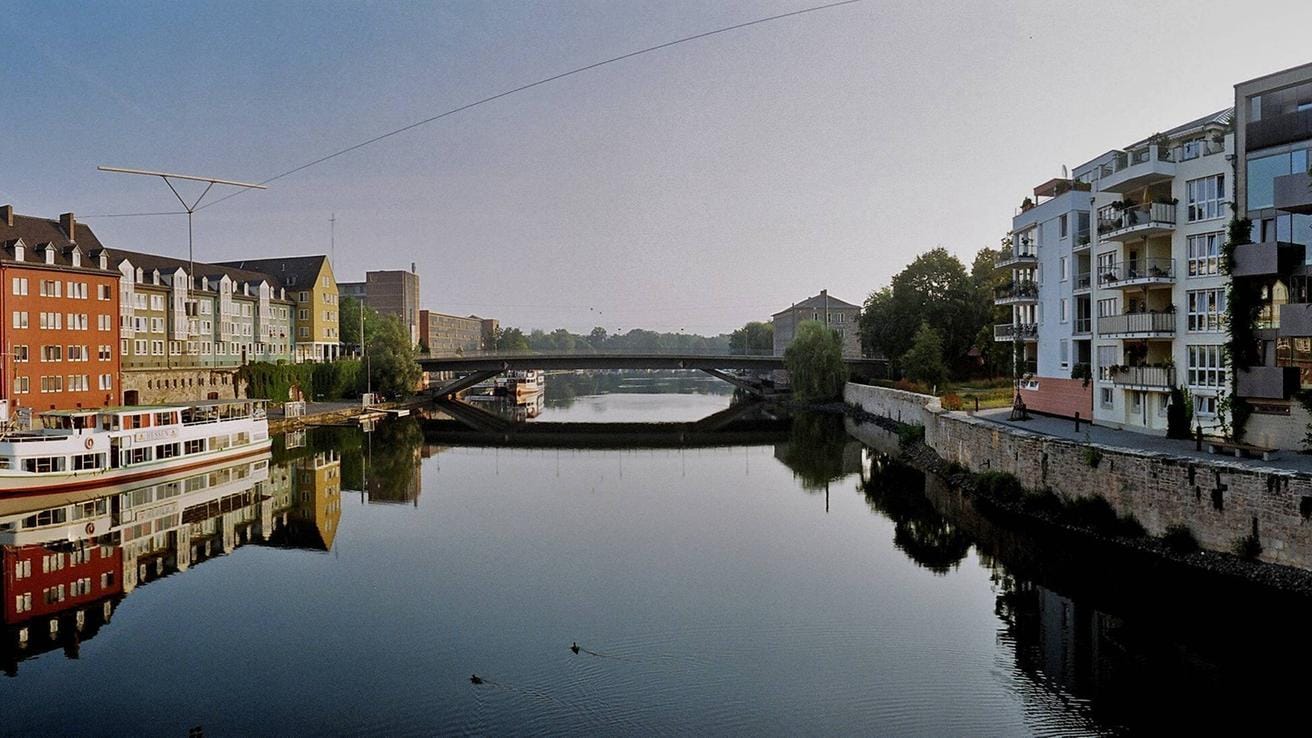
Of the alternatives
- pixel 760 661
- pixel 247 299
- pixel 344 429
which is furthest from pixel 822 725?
pixel 247 299

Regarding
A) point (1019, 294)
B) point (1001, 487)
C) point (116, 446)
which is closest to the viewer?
point (1001, 487)

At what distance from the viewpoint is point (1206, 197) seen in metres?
26.0

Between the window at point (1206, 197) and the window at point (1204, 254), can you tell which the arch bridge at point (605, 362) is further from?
the window at point (1206, 197)

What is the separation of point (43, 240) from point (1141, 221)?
55.1 metres

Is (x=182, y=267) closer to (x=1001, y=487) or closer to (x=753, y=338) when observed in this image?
(x=1001, y=487)

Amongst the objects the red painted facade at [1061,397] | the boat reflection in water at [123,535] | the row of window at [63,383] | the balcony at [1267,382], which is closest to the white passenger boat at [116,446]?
the boat reflection in water at [123,535]

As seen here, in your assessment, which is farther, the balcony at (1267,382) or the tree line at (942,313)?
the tree line at (942,313)

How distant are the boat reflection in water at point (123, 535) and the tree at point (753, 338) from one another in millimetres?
95057

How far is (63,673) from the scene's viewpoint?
47.3ft

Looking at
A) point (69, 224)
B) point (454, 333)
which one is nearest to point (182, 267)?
point (69, 224)

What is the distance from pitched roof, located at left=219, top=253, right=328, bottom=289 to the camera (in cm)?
7512

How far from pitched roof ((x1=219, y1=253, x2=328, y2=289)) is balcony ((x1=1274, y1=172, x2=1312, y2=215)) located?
72.1 meters

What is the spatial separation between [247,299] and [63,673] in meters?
58.3

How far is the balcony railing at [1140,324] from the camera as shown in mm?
27016
